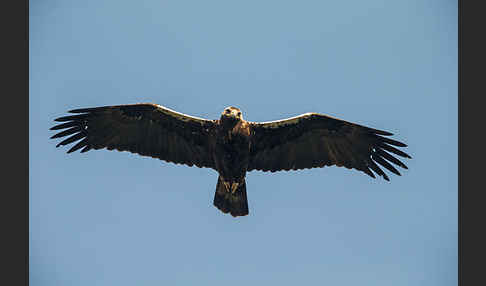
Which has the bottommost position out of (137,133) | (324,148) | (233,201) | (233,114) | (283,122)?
(233,201)

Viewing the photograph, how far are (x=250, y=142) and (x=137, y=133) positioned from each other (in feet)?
7.78

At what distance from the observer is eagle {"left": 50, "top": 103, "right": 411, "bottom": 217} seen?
10.3 m

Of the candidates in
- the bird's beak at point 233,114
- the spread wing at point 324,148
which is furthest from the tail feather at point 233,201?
the bird's beak at point 233,114

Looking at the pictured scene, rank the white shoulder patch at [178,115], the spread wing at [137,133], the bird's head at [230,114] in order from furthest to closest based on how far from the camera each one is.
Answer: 1. the spread wing at [137,133]
2. the white shoulder patch at [178,115]
3. the bird's head at [230,114]

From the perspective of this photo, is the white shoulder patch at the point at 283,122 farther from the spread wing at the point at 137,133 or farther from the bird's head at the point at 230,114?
the spread wing at the point at 137,133

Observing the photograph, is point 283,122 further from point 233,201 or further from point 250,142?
point 233,201

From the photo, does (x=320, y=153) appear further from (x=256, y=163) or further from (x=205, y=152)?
(x=205, y=152)

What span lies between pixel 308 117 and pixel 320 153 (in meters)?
0.88

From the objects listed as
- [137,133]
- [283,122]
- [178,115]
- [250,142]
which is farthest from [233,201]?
[137,133]

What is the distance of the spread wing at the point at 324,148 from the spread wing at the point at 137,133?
1225 millimetres

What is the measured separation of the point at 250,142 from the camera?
10.2 metres

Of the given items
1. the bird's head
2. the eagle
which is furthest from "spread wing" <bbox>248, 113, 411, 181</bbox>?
the bird's head

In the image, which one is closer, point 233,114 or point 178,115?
point 233,114

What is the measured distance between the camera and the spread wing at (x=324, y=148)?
34.2 ft
